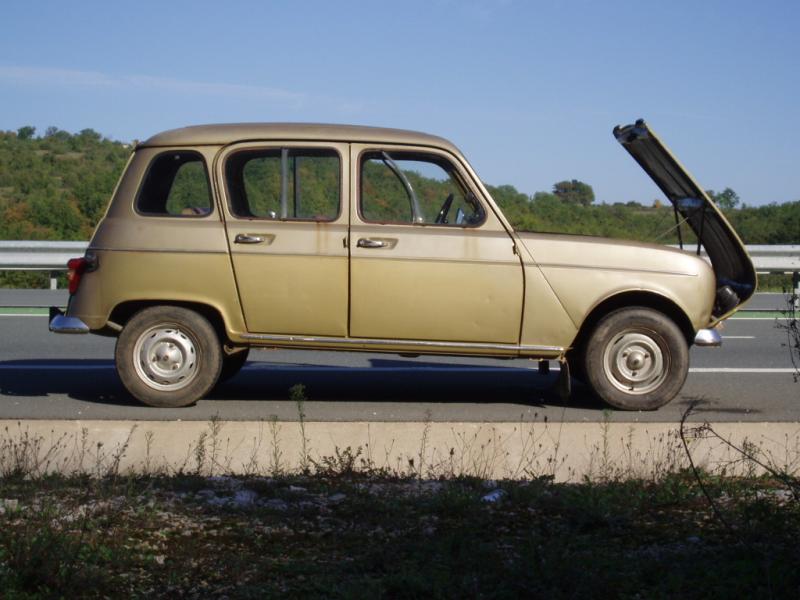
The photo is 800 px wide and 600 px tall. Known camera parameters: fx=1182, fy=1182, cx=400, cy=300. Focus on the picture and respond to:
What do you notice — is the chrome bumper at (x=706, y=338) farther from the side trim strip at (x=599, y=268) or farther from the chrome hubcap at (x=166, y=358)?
the chrome hubcap at (x=166, y=358)

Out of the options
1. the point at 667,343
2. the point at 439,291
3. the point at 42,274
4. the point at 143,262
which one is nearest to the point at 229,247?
the point at 143,262

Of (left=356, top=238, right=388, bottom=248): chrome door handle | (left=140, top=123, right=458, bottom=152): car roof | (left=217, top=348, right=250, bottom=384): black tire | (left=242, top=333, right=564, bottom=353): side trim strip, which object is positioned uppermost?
(left=140, top=123, right=458, bottom=152): car roof

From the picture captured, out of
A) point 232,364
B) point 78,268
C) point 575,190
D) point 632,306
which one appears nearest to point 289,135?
point 78,268

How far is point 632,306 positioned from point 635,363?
0.43 metres

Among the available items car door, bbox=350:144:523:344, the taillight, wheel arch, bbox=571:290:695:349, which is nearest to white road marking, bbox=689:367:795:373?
wheel arch, bbox=571:290:695:349

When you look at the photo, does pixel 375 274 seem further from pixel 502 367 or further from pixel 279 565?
pixel 279 565

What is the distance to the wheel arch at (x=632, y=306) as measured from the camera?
873 centimetres

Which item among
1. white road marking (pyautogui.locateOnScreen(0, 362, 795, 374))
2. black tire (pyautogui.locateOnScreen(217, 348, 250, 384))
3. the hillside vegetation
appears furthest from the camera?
the hillside vegetation

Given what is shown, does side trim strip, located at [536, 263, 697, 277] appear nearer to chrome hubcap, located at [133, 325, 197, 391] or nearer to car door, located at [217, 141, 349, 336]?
car door, located at [217, 141, 349, 336]

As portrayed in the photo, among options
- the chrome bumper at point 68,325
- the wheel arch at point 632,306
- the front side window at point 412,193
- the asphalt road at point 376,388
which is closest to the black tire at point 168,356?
the asphalt road at point 376,388

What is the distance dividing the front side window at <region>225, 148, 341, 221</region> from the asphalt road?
1.46 meters

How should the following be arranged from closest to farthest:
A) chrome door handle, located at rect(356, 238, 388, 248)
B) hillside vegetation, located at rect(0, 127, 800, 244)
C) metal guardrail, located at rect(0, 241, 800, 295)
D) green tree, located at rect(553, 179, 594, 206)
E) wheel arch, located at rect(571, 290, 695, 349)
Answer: chrome door handle, located at rect(356, 238, 388, 248) → wheel arch, located at rect(571, 290, 695, 349) → metal guardrail, located at rect(0, 241, 800, 295) → hillside vegetation, located at rect(0, 127, 800, 244) → green tree, located at rect(553, 179, 594, 206)

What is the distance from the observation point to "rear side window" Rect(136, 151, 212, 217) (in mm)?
8672

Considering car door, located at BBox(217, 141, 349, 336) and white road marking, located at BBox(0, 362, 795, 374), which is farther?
white road marking, located at BBox(0, 362, 795, 374)
